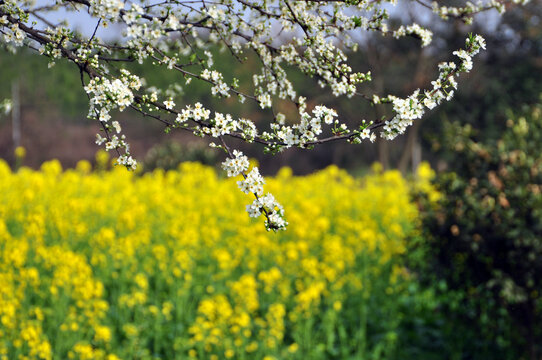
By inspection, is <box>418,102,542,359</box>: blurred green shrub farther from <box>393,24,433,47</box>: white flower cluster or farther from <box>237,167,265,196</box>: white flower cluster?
<box>237,167,265,196</box>: white flower cluster

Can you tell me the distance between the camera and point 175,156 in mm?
19406

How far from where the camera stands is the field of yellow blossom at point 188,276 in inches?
214

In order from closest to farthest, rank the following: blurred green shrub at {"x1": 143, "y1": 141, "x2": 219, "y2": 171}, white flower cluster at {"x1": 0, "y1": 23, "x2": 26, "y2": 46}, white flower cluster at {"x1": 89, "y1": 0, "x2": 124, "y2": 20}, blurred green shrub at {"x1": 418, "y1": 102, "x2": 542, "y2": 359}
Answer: white flower cluster at {"x1": 89, "y1": 0, "x2": 124, "y2": 20}, white flower cluster at {"x1": 0, "y1": 23, "x2": 26, "y2": 46}, blurred green shrub at {"x1": 418, "y1": 102, "x2": 542, "y2": 359}, blurred green shrub at {"x1": 143, "y1": 141, "x2": 219, "y2": 171}

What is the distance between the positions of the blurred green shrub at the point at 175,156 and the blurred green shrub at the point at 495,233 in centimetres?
1386

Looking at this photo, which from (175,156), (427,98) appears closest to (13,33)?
(427,98)

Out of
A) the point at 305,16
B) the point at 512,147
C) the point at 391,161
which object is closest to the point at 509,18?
the point at 391,161

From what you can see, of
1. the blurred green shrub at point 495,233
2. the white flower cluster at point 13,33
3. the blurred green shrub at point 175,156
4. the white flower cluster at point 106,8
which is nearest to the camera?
the white flower cluster at point 106,8

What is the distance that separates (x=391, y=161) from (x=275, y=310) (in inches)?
1019

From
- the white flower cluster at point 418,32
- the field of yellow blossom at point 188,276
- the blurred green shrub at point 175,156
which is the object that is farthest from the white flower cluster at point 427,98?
the blurred green shrub at point 175,156

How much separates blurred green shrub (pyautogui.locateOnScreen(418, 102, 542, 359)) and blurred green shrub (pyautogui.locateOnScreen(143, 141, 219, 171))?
13.9m

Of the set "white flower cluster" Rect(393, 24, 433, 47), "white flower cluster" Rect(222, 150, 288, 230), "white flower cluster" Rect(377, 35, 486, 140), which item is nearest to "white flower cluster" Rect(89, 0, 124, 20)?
"white flower cluster" Rect(222, 150, 288, 230)

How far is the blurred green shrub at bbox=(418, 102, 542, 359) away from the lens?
17.6 ft

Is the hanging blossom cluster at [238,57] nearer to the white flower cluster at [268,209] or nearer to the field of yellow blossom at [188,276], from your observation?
the white flower cluster at [268,209]

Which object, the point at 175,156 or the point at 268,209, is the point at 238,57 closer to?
the point at 268,209
